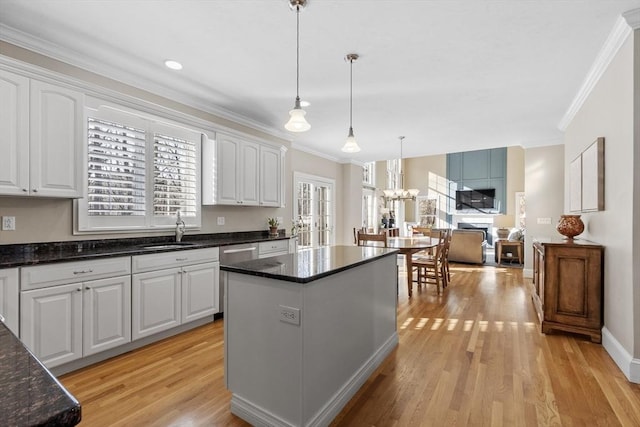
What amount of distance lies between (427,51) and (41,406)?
10.4 feet

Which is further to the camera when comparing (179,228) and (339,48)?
(179,228)

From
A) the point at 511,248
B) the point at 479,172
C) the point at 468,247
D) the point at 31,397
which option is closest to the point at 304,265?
the point at 31,397

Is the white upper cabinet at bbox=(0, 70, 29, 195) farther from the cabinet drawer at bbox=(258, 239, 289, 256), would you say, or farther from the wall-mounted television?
→ the wall-mounted television

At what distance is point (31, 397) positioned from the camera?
60cm

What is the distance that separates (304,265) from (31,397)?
1484 mm

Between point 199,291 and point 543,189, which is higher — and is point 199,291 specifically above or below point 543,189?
below

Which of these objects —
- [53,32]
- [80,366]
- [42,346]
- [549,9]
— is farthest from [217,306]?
[549,9]

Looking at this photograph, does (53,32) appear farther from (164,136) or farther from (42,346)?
(42,346)

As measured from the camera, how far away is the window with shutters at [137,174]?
2.95m

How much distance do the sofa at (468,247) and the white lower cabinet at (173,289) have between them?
588 cm

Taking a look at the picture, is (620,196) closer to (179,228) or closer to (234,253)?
(234,253)

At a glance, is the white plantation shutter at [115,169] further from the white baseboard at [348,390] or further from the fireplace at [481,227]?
the fireplace at [481,227]

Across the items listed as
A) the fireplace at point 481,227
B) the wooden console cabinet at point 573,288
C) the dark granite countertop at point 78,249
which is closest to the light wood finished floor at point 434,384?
the wooden console cabinet at point 573,288

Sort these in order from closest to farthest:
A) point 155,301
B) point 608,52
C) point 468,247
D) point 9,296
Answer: point 9,296, point 608,52, point 155,301, point 468,247
